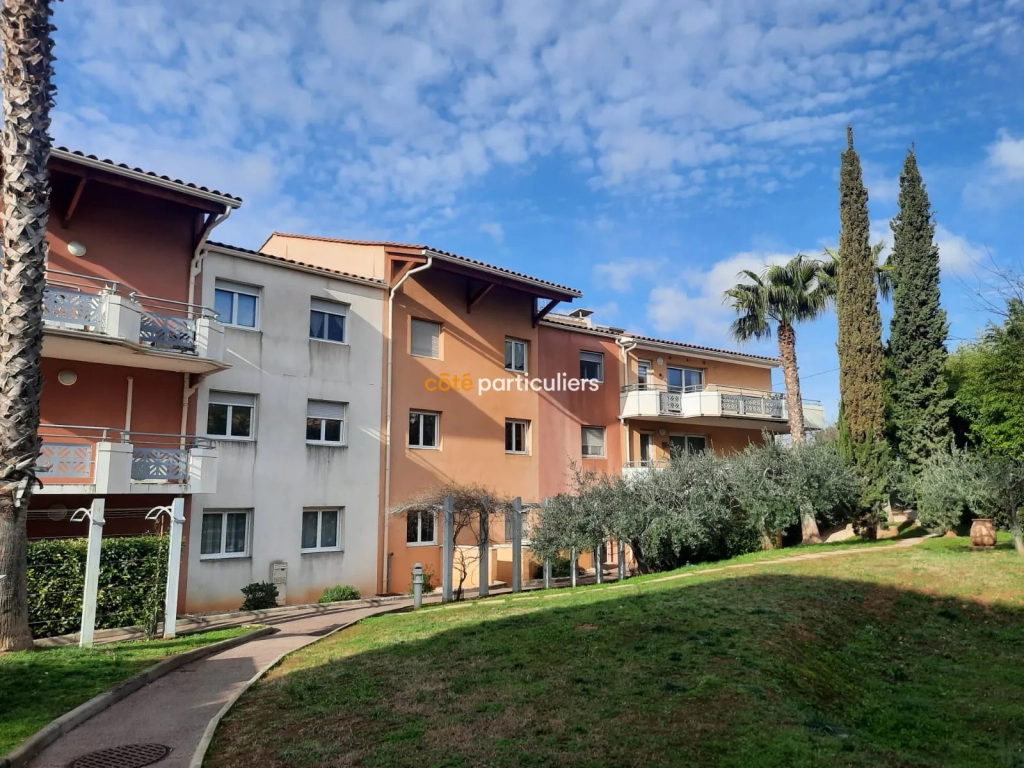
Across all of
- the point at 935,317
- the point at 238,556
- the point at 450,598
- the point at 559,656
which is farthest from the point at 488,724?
the point at 935,317

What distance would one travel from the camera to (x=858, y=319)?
23.9 m

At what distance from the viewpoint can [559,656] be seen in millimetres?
8969

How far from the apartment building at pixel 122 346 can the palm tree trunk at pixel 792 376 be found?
67.7 ft

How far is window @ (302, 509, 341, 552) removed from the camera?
2030 centimetres

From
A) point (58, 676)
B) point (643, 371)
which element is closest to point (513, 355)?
point (643, 371)

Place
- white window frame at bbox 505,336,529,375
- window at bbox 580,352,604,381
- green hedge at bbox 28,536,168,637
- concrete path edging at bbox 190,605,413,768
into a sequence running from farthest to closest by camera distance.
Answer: window at bbox 580,352,604,381, white window frame at bbox 505,336,529,375, green hedge at bbox 28,536,168,637, concrete path edging at bbox 190,605,413,768

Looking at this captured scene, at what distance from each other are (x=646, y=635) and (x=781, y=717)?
3.29 metres

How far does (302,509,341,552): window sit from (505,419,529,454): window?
7078 mm

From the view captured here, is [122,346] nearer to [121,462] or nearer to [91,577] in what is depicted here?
[121,462]

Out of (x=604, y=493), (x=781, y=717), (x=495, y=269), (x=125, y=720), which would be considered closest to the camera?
(x=781, y=717)

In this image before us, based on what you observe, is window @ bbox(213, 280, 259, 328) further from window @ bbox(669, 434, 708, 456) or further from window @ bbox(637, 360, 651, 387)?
window @ bbox(669, 434, 708, 456)

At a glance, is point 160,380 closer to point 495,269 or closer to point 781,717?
point 495,269

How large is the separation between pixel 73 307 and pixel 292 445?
6.83m

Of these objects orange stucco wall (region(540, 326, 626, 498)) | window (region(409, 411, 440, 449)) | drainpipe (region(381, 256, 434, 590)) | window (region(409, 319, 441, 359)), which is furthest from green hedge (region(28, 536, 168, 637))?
orange stucco wall (region(540, 326, 626, 498))
